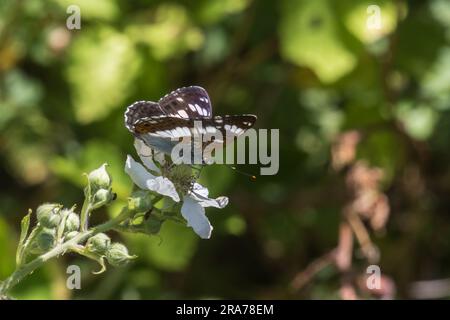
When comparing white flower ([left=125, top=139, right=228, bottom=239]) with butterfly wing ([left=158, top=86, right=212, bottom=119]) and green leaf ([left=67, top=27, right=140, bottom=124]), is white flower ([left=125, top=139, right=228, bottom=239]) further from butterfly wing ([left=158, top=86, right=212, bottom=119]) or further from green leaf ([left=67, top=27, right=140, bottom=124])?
green leaf ([left=67, top=27, right=140, bottom=124])

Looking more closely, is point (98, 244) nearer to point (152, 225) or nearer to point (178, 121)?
point (152, 225)

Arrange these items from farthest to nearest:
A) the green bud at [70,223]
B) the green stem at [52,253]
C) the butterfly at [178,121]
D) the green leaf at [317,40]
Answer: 1. the green leaf at [317,40]
2. the butterfly at [178,121]
3. the green bud at [70,223]
4. the green stem at [52,253]

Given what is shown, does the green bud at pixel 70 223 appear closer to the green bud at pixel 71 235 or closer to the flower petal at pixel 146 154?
the green bud at pixel 71 235

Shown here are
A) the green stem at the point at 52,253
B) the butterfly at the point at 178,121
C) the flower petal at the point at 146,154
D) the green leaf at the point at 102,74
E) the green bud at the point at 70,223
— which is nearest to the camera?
the green stem at the point at 52,253

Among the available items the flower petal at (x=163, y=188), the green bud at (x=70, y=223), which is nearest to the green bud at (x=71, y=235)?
the green bud at (x=70, y=223)

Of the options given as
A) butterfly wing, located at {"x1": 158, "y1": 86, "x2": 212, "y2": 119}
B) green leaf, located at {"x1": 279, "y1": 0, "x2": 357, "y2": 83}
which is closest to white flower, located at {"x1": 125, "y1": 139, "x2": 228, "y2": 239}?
butterfly wing, located at {"x1": 158, "y1": 86, "x2": 212, "y2": 119}

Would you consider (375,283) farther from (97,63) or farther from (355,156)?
(97,63)
